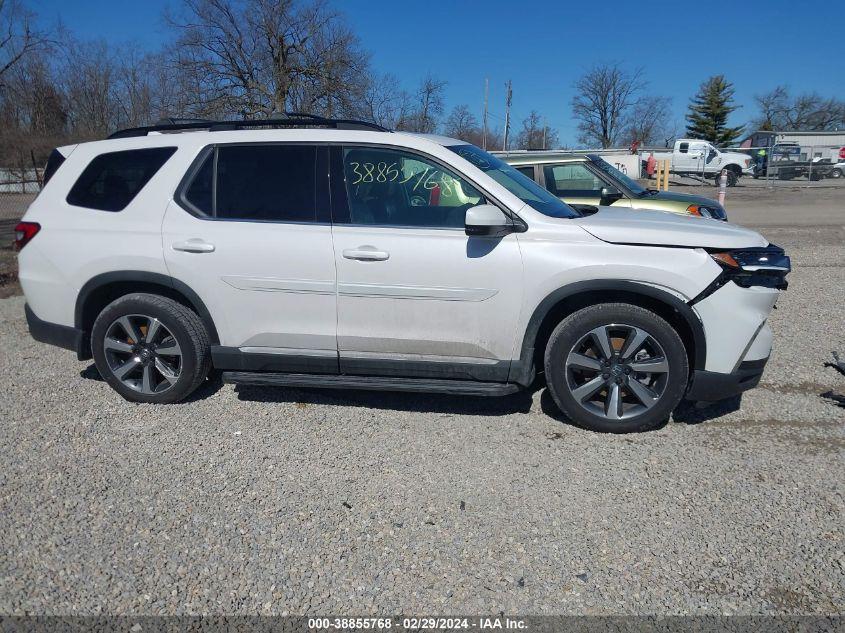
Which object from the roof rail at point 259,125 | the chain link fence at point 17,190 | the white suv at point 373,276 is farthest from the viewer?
the chain link fence at point 17,190

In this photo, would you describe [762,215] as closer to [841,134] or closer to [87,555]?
[87,555]

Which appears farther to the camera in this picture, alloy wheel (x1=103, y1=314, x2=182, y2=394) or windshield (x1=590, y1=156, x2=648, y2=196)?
windshield (x1=590, y1=156, x2=648, y2=196)

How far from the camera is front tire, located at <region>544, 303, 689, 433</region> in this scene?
3.91m

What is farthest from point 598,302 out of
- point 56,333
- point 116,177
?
point 56,333

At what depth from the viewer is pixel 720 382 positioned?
3.88 m

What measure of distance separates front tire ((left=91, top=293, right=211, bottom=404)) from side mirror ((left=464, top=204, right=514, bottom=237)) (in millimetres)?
2009

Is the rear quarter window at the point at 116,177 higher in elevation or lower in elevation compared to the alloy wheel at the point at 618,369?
higher

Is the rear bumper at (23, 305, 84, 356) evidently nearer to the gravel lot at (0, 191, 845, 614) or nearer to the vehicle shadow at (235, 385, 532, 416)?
the gravel lot at (0, 191, 845, 614)

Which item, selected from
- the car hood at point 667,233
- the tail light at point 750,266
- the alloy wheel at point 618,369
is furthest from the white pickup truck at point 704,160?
the alloy wheel at point 618,369

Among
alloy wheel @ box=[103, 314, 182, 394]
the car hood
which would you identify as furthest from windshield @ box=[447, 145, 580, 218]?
alloy wheel @ box=[103, 314, 182, 394]

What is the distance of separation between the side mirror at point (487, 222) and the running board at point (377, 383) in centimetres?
95

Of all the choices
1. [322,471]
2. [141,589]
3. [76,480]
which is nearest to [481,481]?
[322,471]

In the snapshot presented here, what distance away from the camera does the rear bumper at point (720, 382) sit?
3.87 metres

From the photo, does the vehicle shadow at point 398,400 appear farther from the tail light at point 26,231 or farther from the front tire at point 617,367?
the tail light at point 26,231
